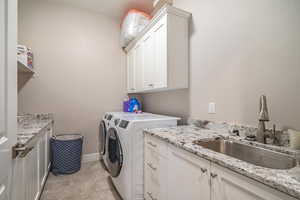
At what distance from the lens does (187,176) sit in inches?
39.9

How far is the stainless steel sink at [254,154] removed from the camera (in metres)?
0.93

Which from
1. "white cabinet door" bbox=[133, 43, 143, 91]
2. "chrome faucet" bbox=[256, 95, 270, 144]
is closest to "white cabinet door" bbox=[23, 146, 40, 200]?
"white cabinet door" bbox=[133, 43, 143, 91]

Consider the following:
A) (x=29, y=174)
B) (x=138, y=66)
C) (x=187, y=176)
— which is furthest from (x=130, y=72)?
(x=187, y=176)

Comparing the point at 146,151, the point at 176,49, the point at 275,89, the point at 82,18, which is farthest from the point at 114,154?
the point at 82,18

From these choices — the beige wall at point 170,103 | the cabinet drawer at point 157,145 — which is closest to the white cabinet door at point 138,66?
the beige wall at point 170,103

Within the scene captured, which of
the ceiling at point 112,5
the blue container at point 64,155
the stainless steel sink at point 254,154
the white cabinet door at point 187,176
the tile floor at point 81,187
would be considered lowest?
the tile floor at point 81,187

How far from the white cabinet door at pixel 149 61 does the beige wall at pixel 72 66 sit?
39.0 inches

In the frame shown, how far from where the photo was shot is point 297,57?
1.02 metres

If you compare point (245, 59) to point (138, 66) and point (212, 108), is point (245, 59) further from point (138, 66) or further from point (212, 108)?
point (138, 66)

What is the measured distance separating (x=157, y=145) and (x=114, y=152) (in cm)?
70

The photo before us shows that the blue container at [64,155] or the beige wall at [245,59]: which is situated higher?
the beige wall at [245,59]

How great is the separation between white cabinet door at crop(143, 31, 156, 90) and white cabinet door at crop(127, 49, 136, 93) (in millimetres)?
488

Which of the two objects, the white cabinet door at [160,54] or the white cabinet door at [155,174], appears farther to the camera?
the white cabinet door at [160,54]

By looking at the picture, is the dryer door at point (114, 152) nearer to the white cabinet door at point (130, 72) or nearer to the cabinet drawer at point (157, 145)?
the cabinet drawer at point (157, 145)
